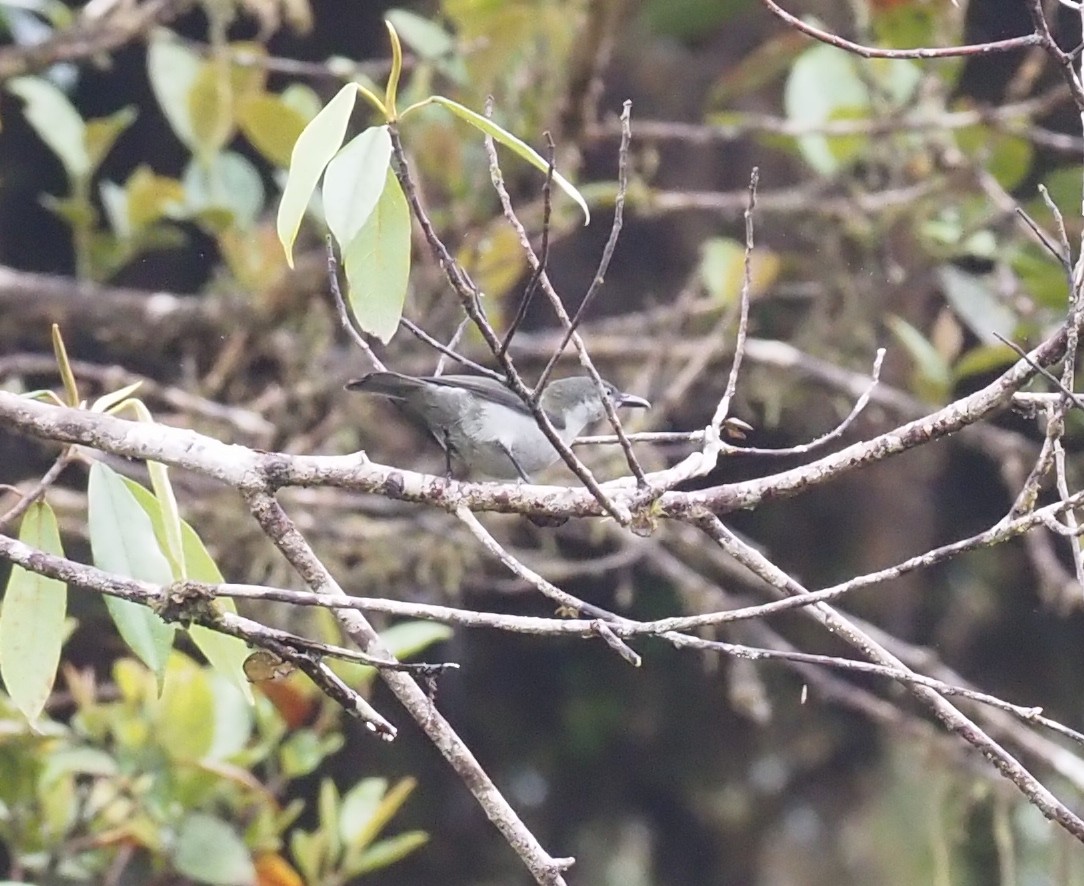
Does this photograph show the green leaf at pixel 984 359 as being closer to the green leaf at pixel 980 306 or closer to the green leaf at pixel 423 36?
the green leaf at pixel 980 306

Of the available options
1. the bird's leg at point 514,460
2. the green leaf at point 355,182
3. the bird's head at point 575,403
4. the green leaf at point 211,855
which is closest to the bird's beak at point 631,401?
the bird's head at point 575,403

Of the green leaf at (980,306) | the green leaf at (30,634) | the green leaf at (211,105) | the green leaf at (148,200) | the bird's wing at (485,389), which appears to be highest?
the green leaf at (980,306)

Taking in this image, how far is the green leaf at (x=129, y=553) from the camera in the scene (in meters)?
1.71

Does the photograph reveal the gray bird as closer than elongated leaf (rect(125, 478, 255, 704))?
No

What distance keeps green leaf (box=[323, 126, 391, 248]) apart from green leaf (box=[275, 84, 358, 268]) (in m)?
0.01

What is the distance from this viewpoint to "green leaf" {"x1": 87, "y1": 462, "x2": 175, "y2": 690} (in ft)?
5.63

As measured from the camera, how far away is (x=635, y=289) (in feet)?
→ 14.2

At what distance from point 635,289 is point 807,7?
90 centimetres

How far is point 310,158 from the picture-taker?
135cm

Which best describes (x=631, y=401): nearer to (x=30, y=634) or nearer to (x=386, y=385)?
(x=386, y=385)

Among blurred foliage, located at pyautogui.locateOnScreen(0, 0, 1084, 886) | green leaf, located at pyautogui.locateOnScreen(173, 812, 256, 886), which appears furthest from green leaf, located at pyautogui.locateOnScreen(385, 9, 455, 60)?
green leaf, located at pyautogui.locateOnScreen(173, 812, 256, 886)

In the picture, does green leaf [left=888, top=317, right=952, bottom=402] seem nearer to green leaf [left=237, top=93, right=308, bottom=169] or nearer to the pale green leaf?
green leaf [left=237, top=93, right=308, bottom=169]

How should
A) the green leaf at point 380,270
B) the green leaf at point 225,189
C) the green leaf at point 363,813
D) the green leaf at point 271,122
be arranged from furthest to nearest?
the green leaf at point 225,189 → the green leaf at point 271,122 → the green leaf at point 363,813 → the green leaf at point 380,270

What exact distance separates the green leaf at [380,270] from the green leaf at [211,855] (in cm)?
144
